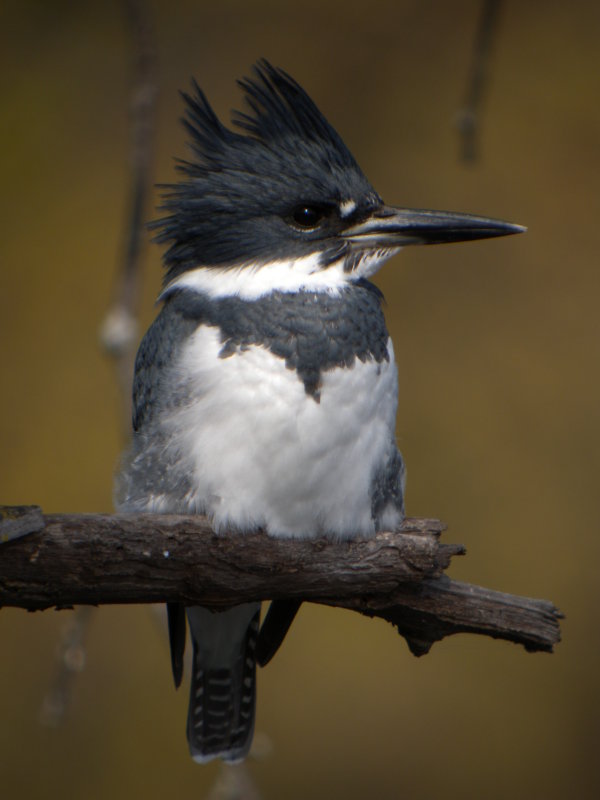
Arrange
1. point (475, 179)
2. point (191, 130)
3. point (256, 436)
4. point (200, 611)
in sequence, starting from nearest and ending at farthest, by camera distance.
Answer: point (256, 436) → point (191, 130) → point (200, 611) → point (475, 179)

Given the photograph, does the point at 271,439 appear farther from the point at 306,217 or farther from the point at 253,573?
the point at 306,217

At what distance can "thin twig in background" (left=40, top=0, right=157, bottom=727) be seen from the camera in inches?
72.3

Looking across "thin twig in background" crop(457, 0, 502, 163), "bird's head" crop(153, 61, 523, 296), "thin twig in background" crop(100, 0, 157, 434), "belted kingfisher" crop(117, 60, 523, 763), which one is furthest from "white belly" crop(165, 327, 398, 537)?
"thin twig in background" crop(457, 0, 502, 163)

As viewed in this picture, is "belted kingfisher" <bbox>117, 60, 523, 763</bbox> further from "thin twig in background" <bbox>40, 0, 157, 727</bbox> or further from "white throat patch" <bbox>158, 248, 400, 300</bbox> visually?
"thin twig in background" <bbox>40, 0, 157, 727</bbox>

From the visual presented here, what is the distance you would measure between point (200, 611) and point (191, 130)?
0.90m

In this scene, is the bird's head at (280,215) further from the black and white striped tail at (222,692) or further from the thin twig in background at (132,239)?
the black and white striped tail at (222,692)

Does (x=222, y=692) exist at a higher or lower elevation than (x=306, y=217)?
lower

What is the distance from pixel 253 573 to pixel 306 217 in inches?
24.2

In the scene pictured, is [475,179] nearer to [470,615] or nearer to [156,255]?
[156,255]

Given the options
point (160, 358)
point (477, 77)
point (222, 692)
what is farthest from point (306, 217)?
point (222, 692)

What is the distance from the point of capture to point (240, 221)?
5.39ft

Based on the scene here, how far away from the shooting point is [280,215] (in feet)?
5.39

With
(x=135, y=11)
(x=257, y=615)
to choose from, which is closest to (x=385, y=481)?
(x=257, y=615)

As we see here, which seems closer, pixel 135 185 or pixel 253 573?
pixel 253 573
